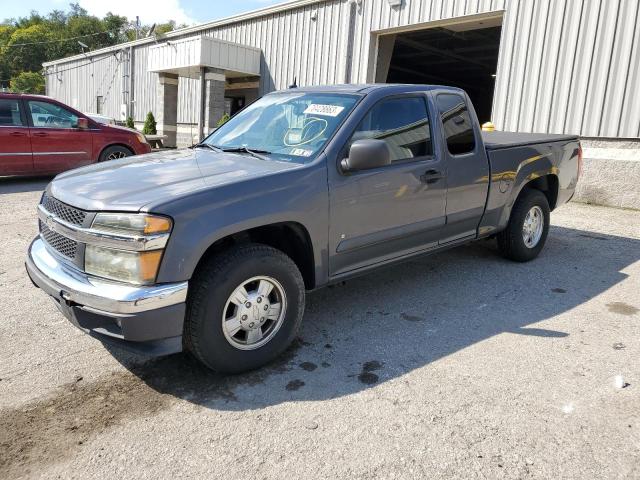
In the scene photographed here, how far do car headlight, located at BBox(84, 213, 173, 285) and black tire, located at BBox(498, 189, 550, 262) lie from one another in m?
4.02

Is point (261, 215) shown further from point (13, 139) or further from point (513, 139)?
point (13, 139)

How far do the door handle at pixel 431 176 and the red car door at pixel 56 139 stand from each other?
27.1 feet

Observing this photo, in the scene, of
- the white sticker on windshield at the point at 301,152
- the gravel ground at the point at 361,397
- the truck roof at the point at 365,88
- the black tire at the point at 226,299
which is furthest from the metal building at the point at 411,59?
the black tire at the point at 226,299

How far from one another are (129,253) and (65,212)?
69 centimetres

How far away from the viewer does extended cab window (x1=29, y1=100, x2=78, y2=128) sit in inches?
385

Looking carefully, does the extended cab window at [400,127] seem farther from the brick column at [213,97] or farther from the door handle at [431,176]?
the brick column at [213,97]

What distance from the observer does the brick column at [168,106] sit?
71.4 ft

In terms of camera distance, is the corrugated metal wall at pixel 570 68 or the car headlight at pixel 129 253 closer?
the car headlight at pixel 129 253

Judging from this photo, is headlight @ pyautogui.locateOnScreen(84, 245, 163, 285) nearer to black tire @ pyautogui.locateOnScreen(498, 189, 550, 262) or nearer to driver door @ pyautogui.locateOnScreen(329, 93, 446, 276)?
driver door @ pyautogui.locateOnScreen(329, 93, 446, 276)

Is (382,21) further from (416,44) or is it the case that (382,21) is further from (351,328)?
(351,328)

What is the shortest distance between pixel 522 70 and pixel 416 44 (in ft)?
27.7

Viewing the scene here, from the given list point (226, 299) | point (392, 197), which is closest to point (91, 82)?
point (392, 197)

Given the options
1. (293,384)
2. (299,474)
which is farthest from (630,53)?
(299,474)

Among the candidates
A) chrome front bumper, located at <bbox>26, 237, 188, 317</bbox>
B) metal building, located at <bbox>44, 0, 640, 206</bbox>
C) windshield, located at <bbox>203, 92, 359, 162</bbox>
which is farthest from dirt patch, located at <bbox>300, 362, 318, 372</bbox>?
metal building, located at <bbox>44, 0, 640, 206</bbox>
